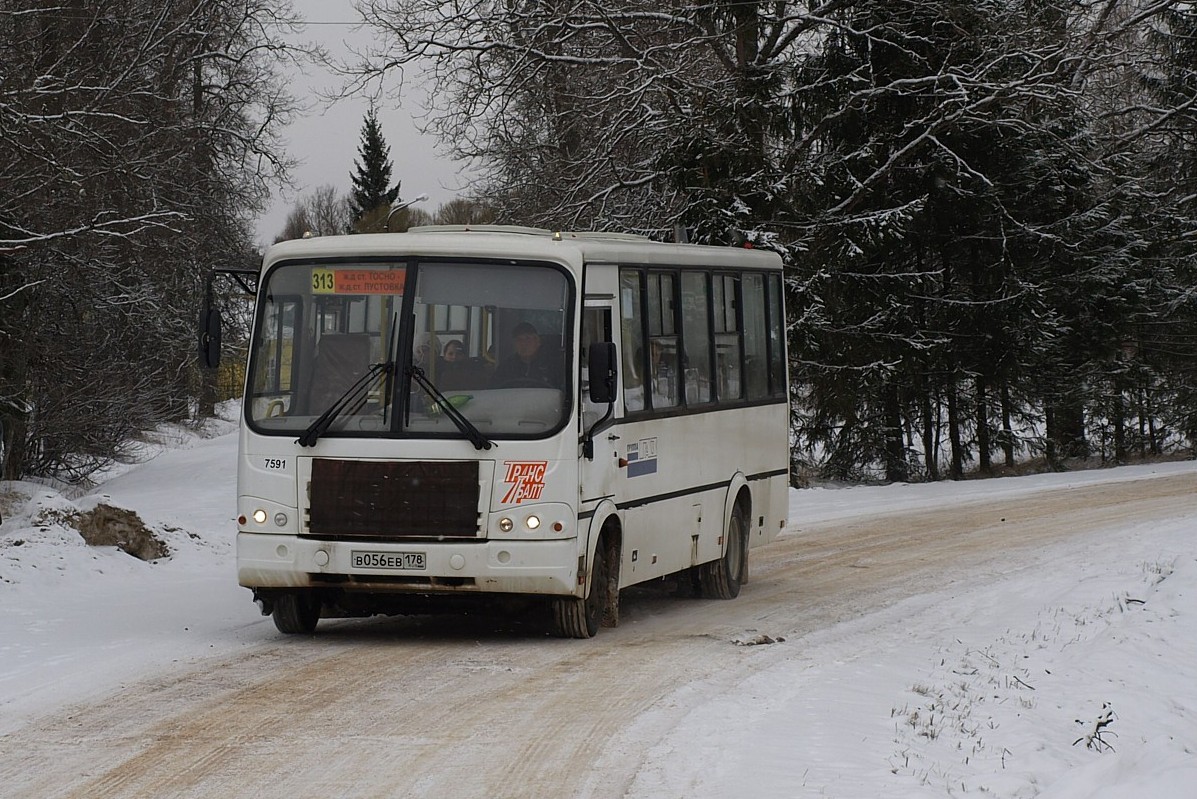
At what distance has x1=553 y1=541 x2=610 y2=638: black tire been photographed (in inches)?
455

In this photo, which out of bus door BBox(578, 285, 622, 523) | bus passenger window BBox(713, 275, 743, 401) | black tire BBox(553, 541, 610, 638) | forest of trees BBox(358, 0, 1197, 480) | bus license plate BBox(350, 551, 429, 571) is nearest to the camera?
bus license plate BBox(350, 551, 429, 571)

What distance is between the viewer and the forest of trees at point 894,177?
27938mm

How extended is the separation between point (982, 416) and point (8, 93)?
2394 centimetres

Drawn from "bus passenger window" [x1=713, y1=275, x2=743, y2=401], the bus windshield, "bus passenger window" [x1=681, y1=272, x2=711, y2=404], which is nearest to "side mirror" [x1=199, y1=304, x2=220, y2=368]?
the bus windshield


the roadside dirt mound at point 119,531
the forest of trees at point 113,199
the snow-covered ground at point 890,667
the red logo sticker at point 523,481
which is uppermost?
the forest of trees at point 113,199

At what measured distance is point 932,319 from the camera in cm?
3422

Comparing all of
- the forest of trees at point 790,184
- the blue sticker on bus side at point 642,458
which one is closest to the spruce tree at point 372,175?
the forest of trees at point 790,184

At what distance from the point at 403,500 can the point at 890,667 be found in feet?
10.9

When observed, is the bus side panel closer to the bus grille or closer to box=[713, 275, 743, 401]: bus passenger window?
box=[713, 275, 743, 401]: bus passenger window

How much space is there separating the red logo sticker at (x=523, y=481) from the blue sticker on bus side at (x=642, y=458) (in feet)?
4.62

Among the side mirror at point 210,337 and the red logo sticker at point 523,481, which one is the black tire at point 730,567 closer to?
the red logo sticker at point 523,481

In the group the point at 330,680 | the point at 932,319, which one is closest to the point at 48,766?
the point at 330,680

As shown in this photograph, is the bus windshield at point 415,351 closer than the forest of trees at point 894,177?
Yes

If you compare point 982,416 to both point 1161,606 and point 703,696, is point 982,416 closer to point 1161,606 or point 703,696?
point 1161,606
